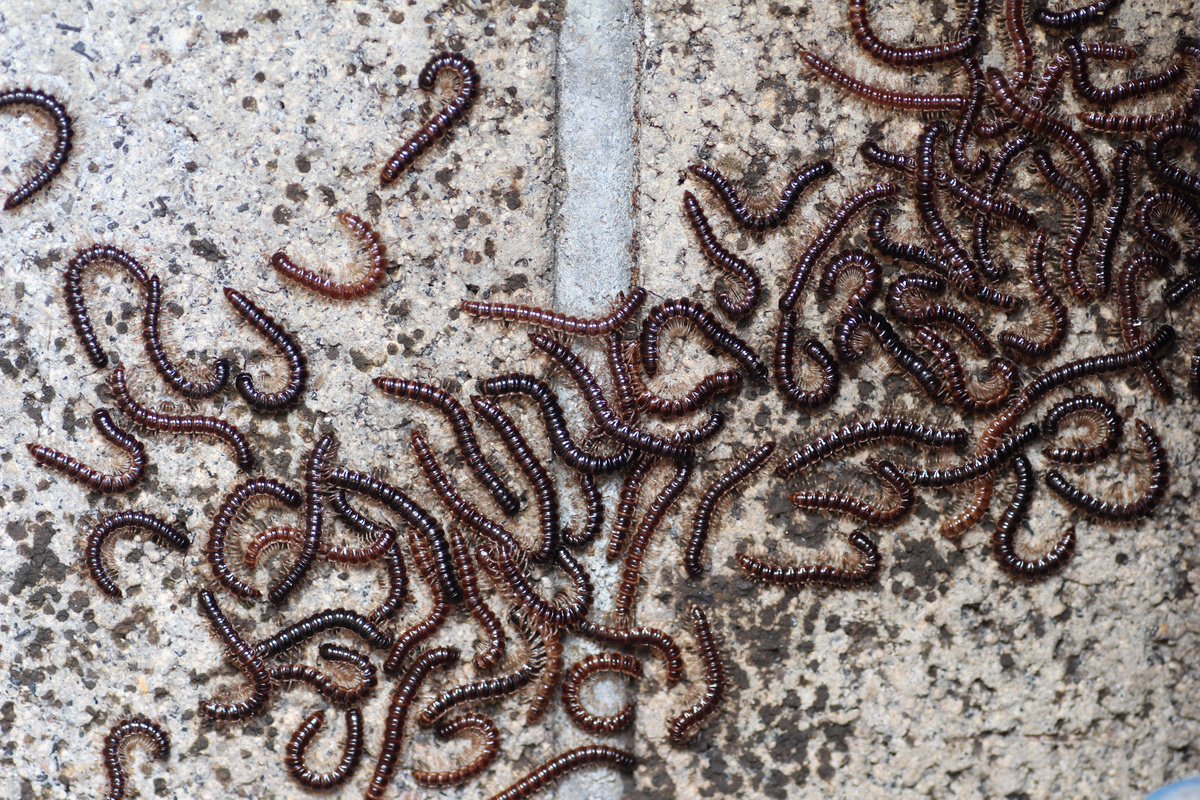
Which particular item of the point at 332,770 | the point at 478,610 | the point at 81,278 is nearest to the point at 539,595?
the point at 478,610

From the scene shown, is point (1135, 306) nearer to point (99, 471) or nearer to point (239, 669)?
point (239, 669)

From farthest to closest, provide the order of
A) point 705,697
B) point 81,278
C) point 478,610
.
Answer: point 81,278 → point 478,610 → point 705,697

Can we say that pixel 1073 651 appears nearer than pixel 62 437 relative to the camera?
Yes

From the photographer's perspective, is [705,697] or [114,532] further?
[114,532]

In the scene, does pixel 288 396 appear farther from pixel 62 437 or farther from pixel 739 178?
pixel 739 178

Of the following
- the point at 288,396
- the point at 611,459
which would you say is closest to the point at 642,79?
the point at 611,459

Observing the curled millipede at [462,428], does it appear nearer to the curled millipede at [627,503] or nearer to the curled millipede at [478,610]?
the curled millipede at [478,610]
